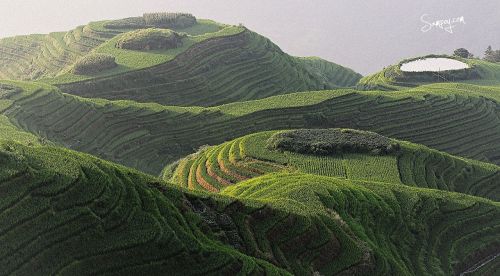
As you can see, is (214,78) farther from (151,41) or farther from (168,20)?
(168,20)

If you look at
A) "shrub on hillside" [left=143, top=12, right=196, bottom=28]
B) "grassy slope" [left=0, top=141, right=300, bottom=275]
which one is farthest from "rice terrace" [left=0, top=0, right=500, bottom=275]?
"shrub on hillside" [left=143, top=12, right=196, bottom=28]

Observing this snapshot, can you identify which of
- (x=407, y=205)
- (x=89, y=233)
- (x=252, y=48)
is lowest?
(x=407, y=205)

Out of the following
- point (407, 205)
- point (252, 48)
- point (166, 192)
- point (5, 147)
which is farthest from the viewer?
point (252, 48)

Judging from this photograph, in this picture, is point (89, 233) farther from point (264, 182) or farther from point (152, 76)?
point (152, 76)

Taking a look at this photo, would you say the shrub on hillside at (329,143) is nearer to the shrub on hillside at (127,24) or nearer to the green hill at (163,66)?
the green hill at (163,66)

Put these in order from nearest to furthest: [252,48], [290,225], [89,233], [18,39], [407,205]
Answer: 1. [89,233]
2. [290,225]
3. [407,205]
4. [252,48]
5. [18,39]

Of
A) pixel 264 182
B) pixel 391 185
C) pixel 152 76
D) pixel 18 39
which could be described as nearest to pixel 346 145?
pixel 391 185

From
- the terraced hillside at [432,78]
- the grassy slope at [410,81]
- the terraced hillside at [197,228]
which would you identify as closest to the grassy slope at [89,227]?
the terraced hillside at [197,228]

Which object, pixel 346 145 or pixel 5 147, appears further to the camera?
pixel 346 145
